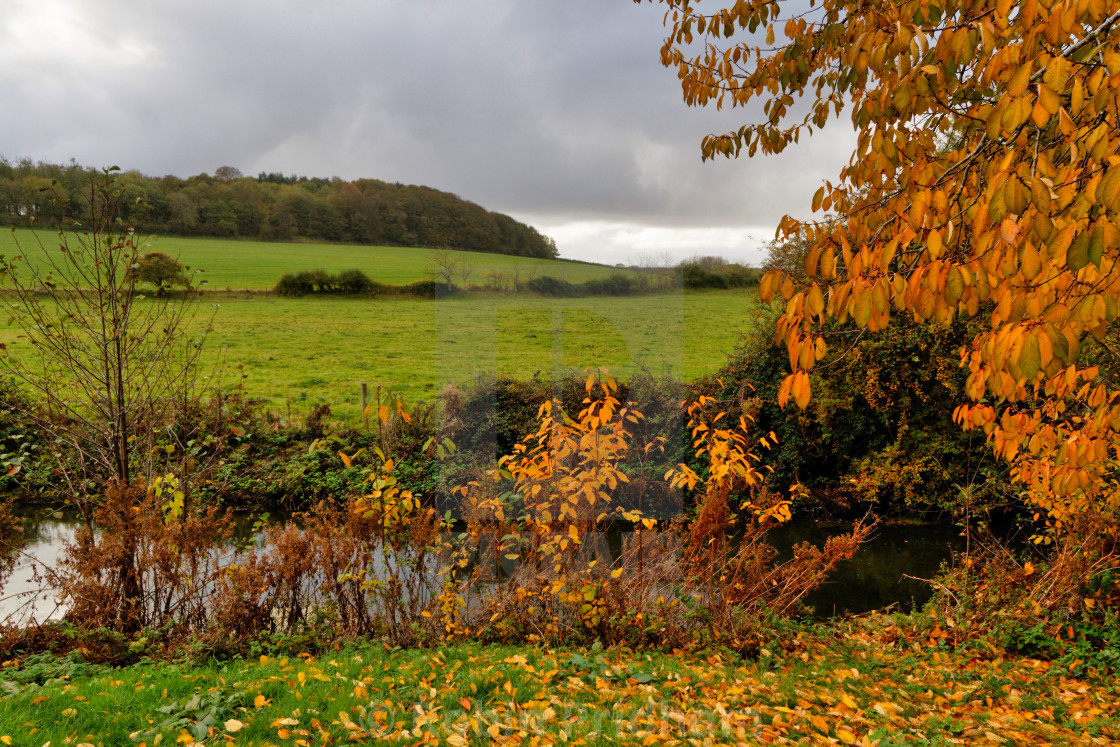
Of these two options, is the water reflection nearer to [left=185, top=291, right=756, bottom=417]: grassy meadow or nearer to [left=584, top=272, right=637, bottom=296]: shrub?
[left=185, top=291, right=756, bottom=417]: grassy meadow

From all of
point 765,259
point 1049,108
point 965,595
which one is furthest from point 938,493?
point 1049,108

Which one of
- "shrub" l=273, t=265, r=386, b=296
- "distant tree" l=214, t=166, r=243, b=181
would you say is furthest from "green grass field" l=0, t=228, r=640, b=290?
"distant tree" l=214, t=166, r=243, b=181

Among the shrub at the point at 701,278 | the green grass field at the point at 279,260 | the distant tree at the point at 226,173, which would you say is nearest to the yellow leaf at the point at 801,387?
Result: the shrub at the point at 701,278

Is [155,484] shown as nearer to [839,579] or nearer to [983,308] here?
[839,579]

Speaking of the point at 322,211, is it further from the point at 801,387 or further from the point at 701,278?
the point at 801,387

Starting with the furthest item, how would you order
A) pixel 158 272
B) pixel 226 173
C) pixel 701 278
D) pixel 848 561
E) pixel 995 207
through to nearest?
1. pixel 226 173
2. pixel 701 278
3. pixel 848 561
4. pixel 158 272
5. pixel 995 207

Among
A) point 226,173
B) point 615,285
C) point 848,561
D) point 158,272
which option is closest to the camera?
point 158,272

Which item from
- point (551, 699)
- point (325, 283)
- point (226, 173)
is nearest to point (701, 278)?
point (551, 699)

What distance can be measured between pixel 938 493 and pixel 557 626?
24.8 feet

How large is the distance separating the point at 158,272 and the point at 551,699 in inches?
191

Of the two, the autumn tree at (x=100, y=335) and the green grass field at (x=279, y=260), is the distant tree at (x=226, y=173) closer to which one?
the green grass field at (x=279, y=260)

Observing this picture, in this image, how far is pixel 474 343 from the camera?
10.9 meters

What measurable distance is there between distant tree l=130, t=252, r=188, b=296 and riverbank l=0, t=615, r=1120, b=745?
9.41 feet

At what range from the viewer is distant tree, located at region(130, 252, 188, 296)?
4.95 m
